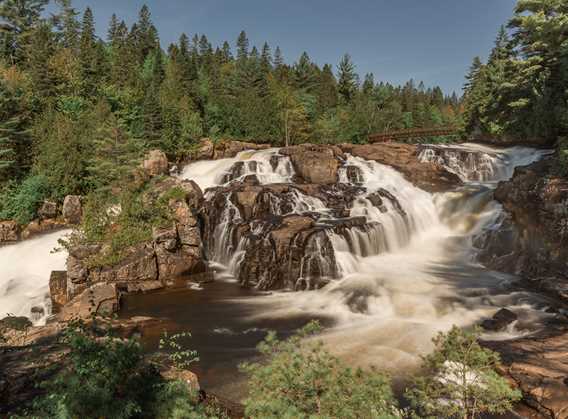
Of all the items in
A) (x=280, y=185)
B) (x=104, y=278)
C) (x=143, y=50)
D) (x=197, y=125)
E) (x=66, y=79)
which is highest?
(x=143, y=50)

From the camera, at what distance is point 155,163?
30.6m

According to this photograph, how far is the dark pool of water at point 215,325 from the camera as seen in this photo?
10.5 meters

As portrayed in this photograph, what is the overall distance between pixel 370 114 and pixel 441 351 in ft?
207

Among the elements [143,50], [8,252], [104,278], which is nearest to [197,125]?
[8,252]

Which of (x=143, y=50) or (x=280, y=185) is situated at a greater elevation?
(x=143, y=50)

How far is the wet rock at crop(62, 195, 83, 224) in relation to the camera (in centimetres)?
2359

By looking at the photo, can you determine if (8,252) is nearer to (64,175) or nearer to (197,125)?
(64,175)

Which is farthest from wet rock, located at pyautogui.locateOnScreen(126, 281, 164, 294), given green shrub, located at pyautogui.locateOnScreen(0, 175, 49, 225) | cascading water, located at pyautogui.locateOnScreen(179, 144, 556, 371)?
green shrub, located at pyautogui.locateOnScreen(0, 175, 49, 225)

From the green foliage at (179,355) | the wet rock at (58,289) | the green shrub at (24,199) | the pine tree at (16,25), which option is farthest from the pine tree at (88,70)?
the green foliage at (179,355)

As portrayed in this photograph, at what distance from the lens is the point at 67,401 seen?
3.86 m

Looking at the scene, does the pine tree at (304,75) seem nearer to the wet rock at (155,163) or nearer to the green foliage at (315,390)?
the wet rock at (155,163)

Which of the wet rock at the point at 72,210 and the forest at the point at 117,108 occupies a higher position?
the forest at the point at 117,108

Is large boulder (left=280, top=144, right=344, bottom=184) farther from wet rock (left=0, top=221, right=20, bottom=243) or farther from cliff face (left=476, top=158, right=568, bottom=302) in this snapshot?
wet rock (left=0, top=221, right=20, bottom=243)

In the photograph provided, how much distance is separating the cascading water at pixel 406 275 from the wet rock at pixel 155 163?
5599mm
